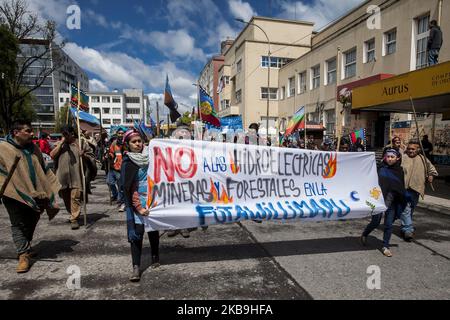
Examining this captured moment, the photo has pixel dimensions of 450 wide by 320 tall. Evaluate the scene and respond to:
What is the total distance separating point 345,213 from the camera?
169 inches

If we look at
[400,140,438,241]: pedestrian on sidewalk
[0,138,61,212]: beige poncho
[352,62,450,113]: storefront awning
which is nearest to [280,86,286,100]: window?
[352,62,450,113]: storefront awning

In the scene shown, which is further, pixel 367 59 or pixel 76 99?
pixel 367 59

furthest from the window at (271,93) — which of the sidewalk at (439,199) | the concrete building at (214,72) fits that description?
the sidewalk at (439,199)

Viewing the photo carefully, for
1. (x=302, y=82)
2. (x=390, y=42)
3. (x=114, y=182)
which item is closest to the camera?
(x=114, y=182)

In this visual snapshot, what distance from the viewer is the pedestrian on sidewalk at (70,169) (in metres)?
5.66

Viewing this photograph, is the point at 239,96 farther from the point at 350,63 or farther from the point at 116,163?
the point at 116,163

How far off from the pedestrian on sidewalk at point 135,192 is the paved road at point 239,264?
1.27 ft

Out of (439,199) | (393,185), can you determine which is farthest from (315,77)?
(393,185)

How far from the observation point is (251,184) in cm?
416

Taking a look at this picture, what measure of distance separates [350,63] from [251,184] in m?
21.9

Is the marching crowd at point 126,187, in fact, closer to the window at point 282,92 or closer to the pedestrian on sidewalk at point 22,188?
the pedestrian on sidewalk at point 22,188
